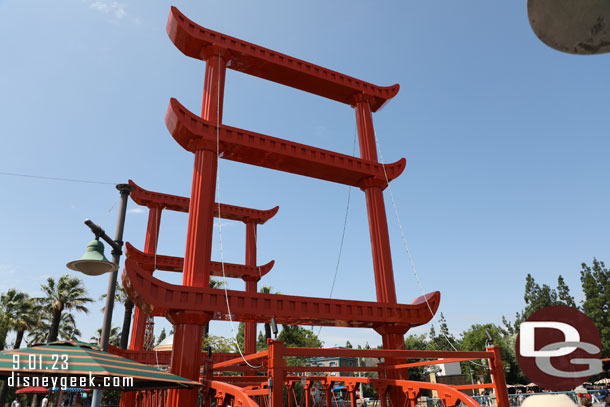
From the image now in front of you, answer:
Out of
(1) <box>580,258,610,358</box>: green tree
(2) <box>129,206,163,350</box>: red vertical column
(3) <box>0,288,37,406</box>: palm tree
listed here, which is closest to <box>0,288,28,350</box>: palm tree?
(3) <box>0,288,37,406</box>: palm tree

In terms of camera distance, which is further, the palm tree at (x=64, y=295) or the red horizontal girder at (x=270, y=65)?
the palm tree at (x=64, y=295)

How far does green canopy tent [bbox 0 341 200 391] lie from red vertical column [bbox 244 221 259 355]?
1526 cm

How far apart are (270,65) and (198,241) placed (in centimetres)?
944

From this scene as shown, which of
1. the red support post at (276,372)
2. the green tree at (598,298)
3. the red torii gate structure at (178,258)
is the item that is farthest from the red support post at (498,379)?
the green tree at (598,298)

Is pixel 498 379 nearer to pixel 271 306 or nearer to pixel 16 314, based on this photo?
pixel 271 306

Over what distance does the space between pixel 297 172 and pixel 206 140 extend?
183 inches

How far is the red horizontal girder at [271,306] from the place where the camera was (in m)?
12.3

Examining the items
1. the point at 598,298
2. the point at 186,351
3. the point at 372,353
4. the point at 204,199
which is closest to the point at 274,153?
the point at 204,199

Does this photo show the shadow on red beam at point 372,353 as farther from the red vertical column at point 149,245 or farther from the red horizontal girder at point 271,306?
the red vertical column at point 149,245

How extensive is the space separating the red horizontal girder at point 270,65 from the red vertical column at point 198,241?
1.30m

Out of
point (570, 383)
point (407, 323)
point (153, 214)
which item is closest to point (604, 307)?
point (570, 383)

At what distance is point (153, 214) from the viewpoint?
24.9 metres

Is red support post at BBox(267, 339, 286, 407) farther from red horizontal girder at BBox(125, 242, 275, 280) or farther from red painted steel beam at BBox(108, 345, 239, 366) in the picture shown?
red horizontal girder at BBox(125, 242, 275, 280)

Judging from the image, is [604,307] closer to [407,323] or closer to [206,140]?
[407,323]
